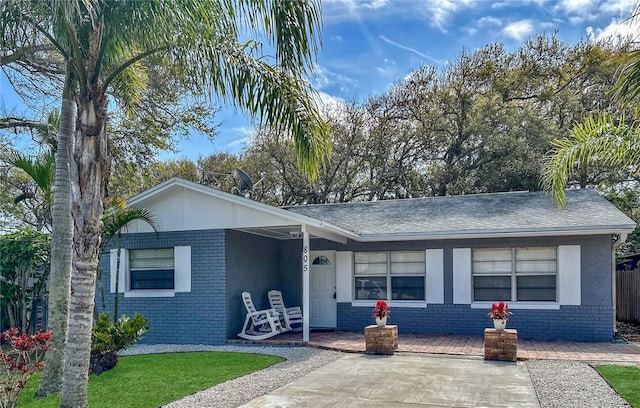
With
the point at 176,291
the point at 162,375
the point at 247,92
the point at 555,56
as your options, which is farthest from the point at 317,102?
the point at 555,56

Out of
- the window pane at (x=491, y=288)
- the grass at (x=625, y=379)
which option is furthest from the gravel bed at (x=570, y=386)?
the window pane at (x=491, y=288)

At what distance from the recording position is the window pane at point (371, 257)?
44.7 feet

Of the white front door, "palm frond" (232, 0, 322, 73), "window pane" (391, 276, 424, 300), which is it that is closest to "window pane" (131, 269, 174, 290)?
the white front door

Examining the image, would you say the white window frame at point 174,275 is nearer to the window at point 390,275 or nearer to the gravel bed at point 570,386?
the window at point 390,275

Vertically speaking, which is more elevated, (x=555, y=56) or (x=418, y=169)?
(x=555, y=56)

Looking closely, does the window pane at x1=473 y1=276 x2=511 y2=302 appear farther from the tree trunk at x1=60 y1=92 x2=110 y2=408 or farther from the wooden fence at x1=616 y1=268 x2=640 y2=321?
the tree trunk at x1=60 y1=92 x2=110 y2=408

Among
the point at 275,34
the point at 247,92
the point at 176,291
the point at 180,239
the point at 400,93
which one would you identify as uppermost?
the point at 400,93

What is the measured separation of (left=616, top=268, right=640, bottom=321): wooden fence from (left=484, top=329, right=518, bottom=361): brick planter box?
8.07 metres

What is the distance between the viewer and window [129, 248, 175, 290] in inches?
496

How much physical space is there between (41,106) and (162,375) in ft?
22.4

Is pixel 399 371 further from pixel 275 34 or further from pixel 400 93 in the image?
pixel 400 93

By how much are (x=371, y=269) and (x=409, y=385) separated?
20.5 ft

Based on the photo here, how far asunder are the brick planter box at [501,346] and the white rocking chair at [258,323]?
5.03m

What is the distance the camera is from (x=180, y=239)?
40.4 feet
